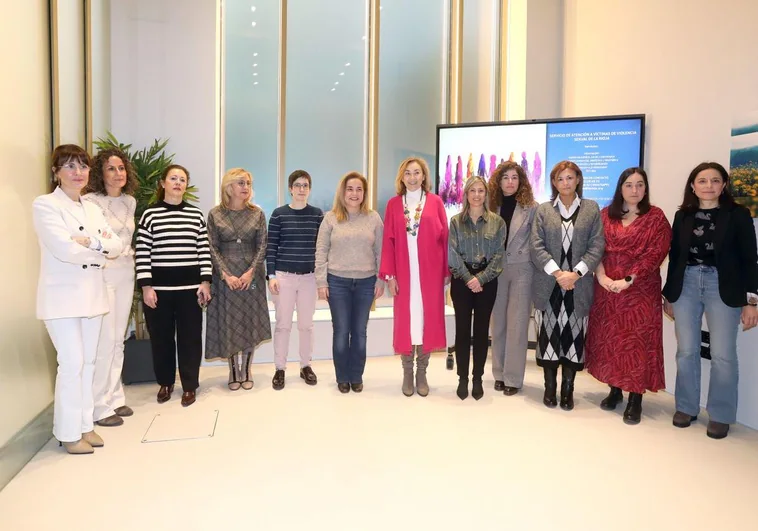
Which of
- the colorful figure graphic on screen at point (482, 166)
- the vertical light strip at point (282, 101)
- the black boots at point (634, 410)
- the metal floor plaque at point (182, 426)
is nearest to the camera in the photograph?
the metal floor plaque at point (182, 426)

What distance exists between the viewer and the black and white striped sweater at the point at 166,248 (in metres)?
3.29

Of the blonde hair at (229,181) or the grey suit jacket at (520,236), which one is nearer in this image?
the grey suit jacket at (520,236)

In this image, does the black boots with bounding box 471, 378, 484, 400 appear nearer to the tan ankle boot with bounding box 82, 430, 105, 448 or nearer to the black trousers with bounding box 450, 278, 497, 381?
the black trousers with bounding box 450, 278, 497, 381

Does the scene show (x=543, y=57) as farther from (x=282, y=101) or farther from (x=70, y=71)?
(x=70, y=71)

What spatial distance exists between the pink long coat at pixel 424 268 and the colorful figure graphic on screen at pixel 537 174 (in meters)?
1.34

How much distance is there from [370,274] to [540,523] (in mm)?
2009

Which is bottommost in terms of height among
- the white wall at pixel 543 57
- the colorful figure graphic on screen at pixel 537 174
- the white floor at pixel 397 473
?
the white floor at pixel 397 473

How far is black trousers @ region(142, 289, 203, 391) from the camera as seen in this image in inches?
132

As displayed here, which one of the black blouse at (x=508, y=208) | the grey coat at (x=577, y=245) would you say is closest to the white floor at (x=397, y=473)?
the grey coat at (x=577, y=245)

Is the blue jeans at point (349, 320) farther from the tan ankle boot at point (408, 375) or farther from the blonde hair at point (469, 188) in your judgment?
the blonde hair at point (469, 188)

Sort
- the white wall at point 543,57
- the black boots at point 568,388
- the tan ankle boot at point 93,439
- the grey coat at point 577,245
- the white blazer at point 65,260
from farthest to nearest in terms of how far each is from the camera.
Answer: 1. the white wall at point 543,57
2. the black boots at point 568,388
3. the grey coat at point 577,245
4. the tan ankle boot at point 93,439
5. the white blazer at point 65,260

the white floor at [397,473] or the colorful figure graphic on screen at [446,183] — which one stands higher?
the colorful figure graphic on screen at [446,183]

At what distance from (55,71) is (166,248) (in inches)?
52.0

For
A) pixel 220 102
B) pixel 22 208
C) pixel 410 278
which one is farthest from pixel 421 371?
pixel 220 102
